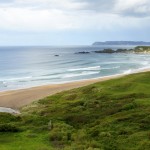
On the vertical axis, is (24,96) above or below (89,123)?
below

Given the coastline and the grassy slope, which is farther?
the coastline

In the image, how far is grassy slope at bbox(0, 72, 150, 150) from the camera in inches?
992

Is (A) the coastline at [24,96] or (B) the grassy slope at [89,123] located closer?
(B) the grassy slope at [89,123]

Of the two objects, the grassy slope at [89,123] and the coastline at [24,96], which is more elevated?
the grassy slope at [89,123]

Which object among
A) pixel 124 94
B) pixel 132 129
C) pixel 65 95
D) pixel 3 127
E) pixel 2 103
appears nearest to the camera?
pixel 132 129

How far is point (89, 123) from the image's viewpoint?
105 feet

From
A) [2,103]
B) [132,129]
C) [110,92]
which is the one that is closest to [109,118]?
[132,129]

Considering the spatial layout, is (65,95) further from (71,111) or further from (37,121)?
(37,121)

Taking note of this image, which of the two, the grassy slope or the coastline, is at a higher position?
the grassy slope

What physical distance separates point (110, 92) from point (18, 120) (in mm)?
14431

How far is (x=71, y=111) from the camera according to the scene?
3759cm

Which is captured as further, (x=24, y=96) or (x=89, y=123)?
(x=24, y=96)

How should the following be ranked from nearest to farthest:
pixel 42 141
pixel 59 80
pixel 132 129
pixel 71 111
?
pixel 42 141 < pixel 132 129 < pixel 71 111 < pixel 59 80

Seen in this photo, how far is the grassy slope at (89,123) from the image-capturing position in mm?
25203
